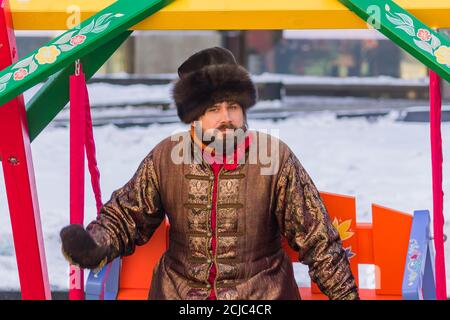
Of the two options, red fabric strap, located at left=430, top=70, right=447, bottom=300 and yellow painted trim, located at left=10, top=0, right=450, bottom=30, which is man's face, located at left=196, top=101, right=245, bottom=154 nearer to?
yellow painted trim, located at left=10, top=0, right=450, bottom=30

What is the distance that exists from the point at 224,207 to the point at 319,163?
4937 millimetres

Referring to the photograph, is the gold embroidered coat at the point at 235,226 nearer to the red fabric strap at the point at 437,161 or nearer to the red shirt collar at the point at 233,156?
the red shirt collar at the point at 233,156

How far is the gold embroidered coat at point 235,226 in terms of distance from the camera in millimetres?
3598

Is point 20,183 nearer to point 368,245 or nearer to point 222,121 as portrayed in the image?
point 222,121

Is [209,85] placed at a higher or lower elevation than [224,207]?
higher

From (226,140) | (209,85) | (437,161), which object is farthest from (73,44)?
(437,161)

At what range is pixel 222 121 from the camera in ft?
11.7

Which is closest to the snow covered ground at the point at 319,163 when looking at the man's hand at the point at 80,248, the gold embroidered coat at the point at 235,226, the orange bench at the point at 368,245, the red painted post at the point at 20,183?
the orange bench at the point at 368,245

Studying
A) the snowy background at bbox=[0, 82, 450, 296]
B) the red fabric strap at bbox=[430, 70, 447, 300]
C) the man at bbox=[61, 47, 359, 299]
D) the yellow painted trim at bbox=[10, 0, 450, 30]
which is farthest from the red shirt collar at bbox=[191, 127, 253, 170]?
the snowy background at bbox=[0, 82, 450, 296]

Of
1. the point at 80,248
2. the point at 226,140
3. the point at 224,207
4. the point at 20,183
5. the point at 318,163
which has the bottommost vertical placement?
the point at 80,248

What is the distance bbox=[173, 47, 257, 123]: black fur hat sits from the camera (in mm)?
3588

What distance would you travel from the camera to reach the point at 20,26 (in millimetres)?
3662

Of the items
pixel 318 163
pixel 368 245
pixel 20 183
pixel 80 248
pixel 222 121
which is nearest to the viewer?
pixel 80 248

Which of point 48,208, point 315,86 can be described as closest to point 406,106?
point 315,86
